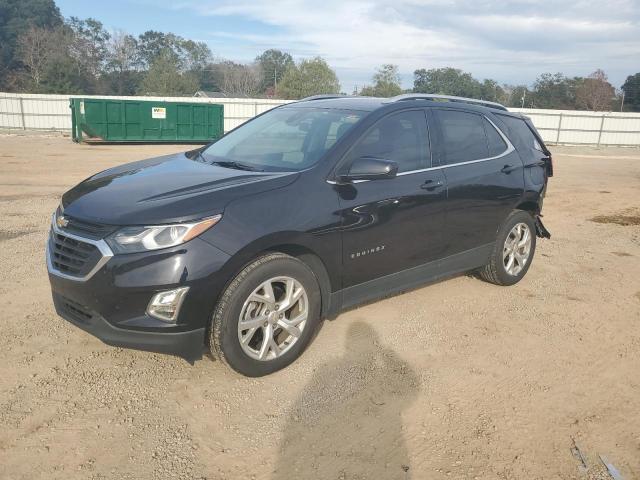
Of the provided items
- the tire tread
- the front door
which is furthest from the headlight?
the front door

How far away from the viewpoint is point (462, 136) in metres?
4.73

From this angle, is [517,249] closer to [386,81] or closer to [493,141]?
[493,141]

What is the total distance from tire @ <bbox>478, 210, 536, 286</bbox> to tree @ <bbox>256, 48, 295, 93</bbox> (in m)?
87.4

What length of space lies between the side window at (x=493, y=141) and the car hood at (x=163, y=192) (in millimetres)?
2387

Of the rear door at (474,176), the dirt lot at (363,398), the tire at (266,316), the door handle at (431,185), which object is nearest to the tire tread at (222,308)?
the tire at (266,316)

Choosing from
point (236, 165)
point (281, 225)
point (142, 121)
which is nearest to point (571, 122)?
point (142, 121)

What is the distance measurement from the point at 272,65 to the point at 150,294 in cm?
10217

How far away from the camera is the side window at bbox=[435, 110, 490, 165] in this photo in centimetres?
453

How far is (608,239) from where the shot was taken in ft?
25.5

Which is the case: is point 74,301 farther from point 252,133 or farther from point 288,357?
point 252,133

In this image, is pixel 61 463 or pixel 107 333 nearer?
pixel 61 463

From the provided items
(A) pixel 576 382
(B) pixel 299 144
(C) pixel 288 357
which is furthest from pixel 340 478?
(B) pixel 299 144

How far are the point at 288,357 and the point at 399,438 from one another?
970mm

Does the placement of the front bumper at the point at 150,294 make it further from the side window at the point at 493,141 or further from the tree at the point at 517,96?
the tree at the point at 517,96
